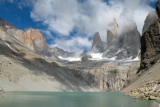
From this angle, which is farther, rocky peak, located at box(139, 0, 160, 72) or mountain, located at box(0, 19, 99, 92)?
mountain, located at box(0, 19, 99, 92)

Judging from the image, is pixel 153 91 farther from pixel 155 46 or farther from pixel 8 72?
pixel 8 72

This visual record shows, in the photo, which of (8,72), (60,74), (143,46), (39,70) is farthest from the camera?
(60,74)

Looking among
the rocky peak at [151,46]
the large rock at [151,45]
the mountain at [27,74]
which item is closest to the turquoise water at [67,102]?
the mountain at [27,74]

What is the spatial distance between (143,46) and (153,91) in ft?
183

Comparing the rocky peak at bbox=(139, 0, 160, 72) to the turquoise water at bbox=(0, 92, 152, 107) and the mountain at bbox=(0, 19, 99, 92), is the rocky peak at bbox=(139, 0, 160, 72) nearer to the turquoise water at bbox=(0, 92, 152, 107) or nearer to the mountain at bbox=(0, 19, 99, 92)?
the turquoise water at bbox=(0, 92, 152, 107)

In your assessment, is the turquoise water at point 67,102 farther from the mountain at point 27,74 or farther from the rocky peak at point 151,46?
the rocky peak at point 151,46

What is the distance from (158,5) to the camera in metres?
91.9

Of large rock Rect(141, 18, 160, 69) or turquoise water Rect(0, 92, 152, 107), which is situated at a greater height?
large rock Rect(141, 18, 160, 69)

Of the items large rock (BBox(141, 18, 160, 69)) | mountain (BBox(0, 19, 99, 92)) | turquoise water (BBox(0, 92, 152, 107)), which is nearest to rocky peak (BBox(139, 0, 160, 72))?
large rock (BBox(141, 18, 160, 69))

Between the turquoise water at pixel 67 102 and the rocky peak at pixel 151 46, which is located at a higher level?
the rocky peak at pixel 151 46

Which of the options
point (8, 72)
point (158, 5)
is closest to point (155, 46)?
point (158, 5)

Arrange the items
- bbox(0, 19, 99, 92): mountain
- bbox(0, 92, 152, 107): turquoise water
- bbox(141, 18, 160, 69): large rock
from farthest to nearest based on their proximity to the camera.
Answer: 1. bbox(0, 19, 99, 92): mountain
2. bbox(141, 18, 160, 69): large rock
3. bbox(0, 92, 152, 107): turquoise water

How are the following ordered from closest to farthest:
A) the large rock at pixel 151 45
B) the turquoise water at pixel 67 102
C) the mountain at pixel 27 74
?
the turquoise water at pixel 67 102 → the large rock at pixel 151 45 → the mountain at pixel 27 74

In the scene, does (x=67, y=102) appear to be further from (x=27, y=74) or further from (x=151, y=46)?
(x=27, y=74)
